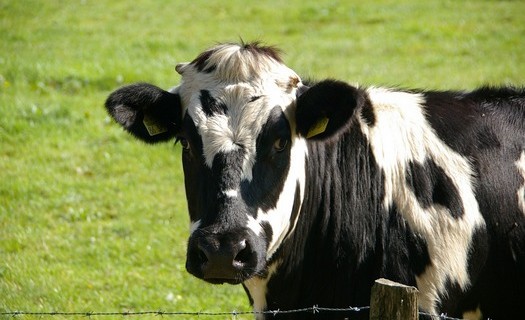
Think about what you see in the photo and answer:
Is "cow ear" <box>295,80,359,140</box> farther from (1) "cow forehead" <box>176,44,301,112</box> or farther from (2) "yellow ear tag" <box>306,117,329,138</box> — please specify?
(1) "cow forehead" <box>176,44,301,112</box>

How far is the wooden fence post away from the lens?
11.7 feet

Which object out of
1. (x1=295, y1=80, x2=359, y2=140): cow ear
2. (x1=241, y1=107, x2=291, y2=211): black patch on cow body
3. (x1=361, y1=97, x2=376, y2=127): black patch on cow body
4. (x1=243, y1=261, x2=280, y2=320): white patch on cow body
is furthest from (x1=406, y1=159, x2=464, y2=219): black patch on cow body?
(x1=243, y1=261, x2=280, y2=320): white patch on cow body

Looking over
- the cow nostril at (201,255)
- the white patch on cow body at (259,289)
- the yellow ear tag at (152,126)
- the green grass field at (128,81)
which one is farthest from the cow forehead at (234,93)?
the green grass field at (128,81)

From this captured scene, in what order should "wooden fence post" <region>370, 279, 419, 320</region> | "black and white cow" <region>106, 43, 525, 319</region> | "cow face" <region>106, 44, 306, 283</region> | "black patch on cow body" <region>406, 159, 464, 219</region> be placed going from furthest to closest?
"black patch on cow body" <region>406, 159, 464, 219</region> < "black and white cow" <region>106, 43, 525, 319</region> < "cow face" <region>106, 44, 306, 283</region> < "wooden fence post" <region>370, 279, 419, 320</region>

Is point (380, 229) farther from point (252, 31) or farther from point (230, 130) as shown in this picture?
point (252, 31)

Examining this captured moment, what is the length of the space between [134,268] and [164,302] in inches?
35.0

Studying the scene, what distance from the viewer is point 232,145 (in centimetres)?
482

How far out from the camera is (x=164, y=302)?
7723 millimetres

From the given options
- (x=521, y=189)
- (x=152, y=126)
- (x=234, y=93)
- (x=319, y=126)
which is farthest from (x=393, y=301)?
(x=152, y=126)

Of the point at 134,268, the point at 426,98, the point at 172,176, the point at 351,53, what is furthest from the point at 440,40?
the point at 426,98

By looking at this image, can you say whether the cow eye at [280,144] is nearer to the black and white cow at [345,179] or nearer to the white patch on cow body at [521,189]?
the black and white cow at [345,179]

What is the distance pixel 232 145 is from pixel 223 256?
2.21ft

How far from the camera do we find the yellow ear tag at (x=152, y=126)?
536 cm

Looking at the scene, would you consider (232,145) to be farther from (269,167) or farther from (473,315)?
(473,315)
